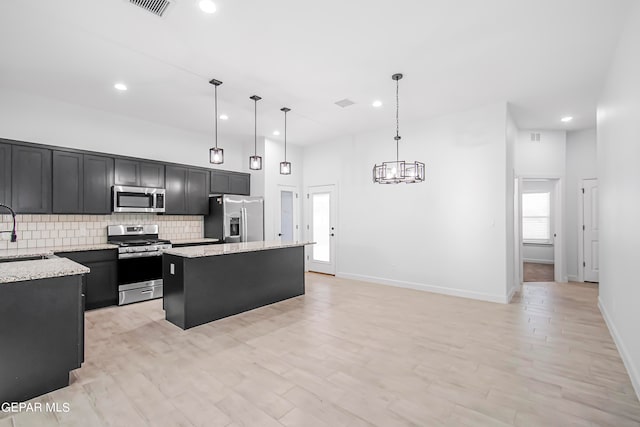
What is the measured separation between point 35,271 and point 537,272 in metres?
9.08

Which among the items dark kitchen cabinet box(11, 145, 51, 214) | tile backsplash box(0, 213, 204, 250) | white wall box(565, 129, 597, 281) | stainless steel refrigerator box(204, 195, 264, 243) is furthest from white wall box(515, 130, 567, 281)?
dark kitchen cabinet box(11, 145, 51, 214)

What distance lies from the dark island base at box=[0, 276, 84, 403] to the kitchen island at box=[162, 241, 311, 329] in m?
1.25

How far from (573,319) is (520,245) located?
7.37 feet

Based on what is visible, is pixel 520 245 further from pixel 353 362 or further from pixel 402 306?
pixel 353 362

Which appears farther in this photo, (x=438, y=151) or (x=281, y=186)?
(x=281, y=186)

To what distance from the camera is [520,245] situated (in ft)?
20.1

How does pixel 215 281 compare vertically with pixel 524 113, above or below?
below

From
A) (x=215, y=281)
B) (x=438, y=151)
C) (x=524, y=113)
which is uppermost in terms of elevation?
(x=524, y=113)

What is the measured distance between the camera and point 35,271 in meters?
2.42

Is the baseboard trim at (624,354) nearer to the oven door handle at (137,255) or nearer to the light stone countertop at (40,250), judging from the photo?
the oven door handle at (137,255)

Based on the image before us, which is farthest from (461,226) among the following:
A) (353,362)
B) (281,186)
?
(281,186)

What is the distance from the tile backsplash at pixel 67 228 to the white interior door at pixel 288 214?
2340 millimetres

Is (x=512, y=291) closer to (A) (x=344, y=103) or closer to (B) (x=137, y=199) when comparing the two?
(A) (x=344, y=103)

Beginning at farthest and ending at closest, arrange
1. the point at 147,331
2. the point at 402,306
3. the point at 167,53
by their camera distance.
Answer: the point at 402,306, the point at 147,331, the point at 167,53
